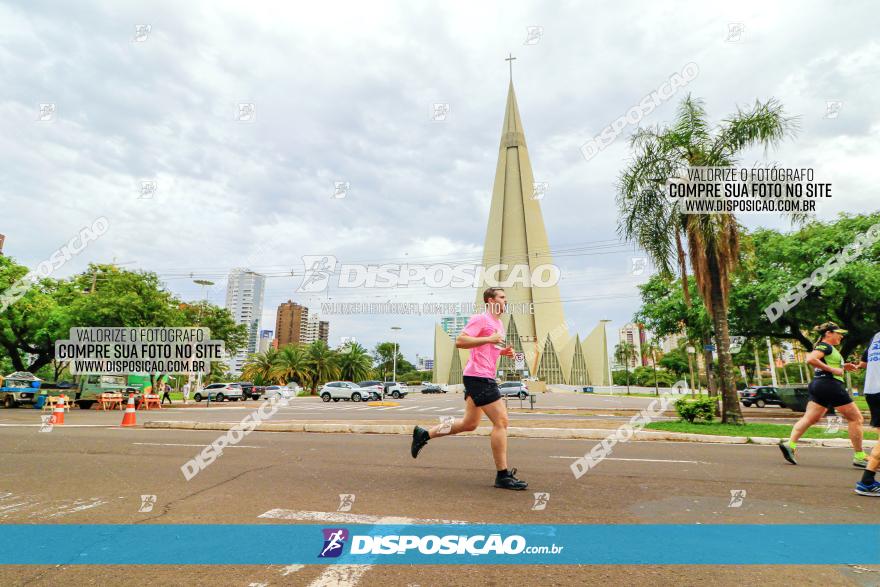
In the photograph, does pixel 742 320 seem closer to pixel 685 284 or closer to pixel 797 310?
pixel 797 310

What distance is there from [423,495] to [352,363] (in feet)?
180

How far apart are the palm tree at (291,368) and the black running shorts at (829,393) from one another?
50.8 meters

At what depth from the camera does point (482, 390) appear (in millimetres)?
4793

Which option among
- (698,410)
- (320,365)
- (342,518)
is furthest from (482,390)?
(320,365)

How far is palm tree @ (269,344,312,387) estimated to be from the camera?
51.8 m

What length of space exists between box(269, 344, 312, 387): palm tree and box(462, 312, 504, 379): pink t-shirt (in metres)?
50.4

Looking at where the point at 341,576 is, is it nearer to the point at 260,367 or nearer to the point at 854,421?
the point at 854,421

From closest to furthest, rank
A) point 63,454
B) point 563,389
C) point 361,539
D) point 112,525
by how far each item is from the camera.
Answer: point 361,539 < point 112,525 < point 63,454 < point 563,389

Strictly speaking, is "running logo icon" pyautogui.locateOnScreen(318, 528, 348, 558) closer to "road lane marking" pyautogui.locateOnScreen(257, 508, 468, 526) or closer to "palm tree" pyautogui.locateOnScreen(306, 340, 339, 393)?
"road lane marking" pyautogui.locateOnScreen(257, 508, 468, 526)

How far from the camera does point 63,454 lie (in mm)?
7211

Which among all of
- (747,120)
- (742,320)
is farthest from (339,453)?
(742,320)

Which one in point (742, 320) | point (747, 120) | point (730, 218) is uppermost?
point (747, 120)

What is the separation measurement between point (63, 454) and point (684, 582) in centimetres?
860

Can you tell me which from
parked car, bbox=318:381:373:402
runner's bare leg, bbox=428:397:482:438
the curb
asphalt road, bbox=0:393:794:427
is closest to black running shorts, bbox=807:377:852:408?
the curb
